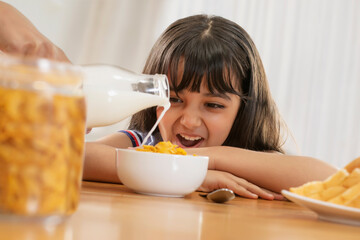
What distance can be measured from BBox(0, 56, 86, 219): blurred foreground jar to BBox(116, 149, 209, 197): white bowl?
41 cm

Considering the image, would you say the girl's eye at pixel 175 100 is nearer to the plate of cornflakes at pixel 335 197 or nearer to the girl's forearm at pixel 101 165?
the girl's forearm at pixel 101 165

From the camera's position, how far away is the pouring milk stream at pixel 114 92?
79 cm

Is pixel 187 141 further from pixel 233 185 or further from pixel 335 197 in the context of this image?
pixel 335 197

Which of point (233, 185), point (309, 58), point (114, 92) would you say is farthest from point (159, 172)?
point (309, 58)

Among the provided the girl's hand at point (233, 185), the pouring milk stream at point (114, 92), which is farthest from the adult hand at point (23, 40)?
the girl's hand at point (233, 185)

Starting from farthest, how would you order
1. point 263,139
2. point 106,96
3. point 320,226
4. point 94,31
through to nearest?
point 94,31 → point 263,139 → point 106,96 → point 320,226

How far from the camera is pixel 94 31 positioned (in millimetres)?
3658

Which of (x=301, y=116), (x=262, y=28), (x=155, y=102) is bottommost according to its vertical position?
(x=301, y=116)

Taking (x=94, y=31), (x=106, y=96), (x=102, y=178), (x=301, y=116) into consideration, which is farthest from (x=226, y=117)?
(x=94, y=31)

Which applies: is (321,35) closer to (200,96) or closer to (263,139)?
(263,139)

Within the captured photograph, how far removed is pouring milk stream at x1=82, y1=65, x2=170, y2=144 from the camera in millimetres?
791

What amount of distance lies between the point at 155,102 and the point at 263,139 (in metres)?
1.03

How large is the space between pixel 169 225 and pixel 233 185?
0.55m

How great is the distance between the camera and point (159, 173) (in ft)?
2.63
